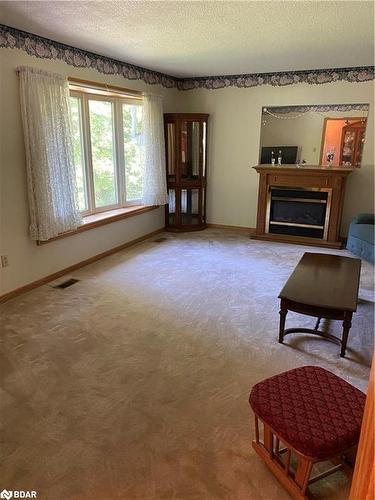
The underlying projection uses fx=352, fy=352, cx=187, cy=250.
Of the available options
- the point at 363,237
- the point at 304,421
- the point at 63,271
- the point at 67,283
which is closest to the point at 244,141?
the point at 363,237

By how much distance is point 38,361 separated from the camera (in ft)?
7.68

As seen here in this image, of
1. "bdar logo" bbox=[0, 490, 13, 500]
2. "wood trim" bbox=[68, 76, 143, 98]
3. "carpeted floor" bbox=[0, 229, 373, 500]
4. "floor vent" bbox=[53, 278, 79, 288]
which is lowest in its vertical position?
"bdar logo" bbox=[0, 490, 13, 500]

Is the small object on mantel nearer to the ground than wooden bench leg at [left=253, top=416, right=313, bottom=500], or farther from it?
farther from it

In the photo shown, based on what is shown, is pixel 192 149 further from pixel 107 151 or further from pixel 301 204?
pixel 301 204

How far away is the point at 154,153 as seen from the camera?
16.4 ft

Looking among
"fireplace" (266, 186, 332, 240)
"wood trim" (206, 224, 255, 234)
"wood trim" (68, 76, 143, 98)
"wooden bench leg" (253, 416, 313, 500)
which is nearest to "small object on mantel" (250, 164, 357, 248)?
"fireplace" (266, 186, 332, 240)

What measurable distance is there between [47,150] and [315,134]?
370 centimetres

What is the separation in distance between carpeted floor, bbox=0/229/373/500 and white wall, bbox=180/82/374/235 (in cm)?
186

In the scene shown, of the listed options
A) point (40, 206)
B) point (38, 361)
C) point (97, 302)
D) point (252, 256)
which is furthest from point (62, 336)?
point (252, 256)

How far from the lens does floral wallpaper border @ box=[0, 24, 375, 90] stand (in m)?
3.08

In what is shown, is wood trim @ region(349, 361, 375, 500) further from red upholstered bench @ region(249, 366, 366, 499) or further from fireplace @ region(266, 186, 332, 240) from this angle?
fireplace @ region(266, 186, 332, 240)

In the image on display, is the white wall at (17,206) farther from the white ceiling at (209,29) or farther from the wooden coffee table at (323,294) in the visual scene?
the wooden coffee table at (323,294)

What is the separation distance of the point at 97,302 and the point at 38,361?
932 mm

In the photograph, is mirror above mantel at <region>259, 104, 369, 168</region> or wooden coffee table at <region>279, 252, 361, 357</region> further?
mirror above mantel at <region>259, 104, 369, 168</region>
